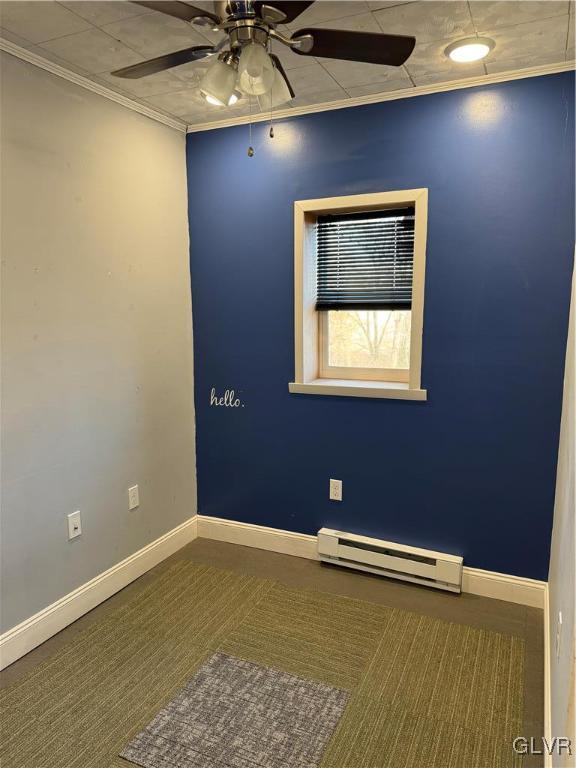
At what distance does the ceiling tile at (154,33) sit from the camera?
1.86m

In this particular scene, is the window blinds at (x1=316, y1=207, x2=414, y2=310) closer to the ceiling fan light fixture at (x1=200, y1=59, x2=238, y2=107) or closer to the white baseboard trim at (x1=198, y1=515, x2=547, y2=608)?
the ceiling fan light fixture at (x1=200, y1=59, x2=238, y2=107)

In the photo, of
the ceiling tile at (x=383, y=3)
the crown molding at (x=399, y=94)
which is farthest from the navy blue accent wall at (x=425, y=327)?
the ceiling tile at (x=383, y=3)

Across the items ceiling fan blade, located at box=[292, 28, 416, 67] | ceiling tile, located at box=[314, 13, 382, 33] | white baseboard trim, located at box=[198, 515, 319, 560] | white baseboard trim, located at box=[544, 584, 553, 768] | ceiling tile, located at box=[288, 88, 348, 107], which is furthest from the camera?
white baseboard trim, located at box=[198, 515, 319, 560]

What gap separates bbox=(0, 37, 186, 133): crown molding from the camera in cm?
205

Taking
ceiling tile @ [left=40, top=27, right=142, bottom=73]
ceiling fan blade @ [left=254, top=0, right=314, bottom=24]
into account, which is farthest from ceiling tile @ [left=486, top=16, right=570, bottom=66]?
ceiling tile @ [left=40, top=27, right=142, bottom=73]

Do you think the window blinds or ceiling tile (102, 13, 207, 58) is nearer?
ceiling tile (102, 13, 207, 58)

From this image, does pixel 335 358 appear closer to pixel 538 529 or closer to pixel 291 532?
pixel 291 532

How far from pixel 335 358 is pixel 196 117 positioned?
1584 mm

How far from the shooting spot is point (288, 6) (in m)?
1.41

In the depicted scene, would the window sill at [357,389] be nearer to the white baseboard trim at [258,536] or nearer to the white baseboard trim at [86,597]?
the white baseboard trim at [258,536]

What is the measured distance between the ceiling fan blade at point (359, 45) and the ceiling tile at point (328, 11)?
1.05ft

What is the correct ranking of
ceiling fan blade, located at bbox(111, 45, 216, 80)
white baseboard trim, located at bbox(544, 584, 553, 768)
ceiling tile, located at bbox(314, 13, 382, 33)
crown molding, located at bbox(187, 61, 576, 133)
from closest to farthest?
ceiling fan blade, located at bbox(111, 45, 216, 80)
white baseboard trim, located at bbox(544, 584, 553, 768)
ceiling tile, located at bbox(314, 13, 382, 33)
crown molding, located at bbox(187, 61, 576, 133)

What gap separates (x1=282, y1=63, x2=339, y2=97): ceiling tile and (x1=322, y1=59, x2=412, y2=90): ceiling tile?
3 centimetres

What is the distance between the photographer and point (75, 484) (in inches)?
97.9
